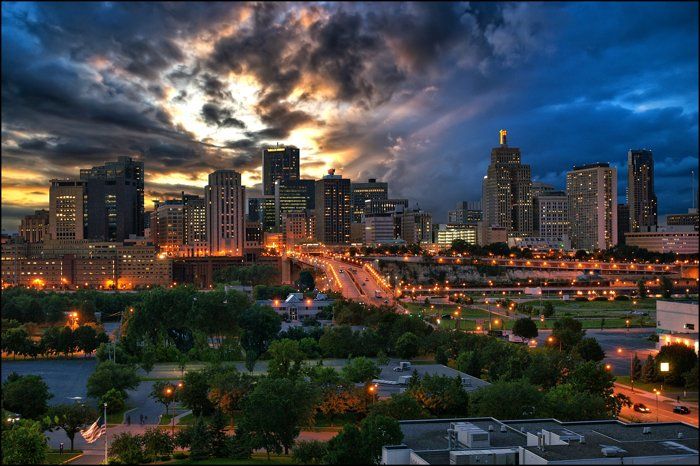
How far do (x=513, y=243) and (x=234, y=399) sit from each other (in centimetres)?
10771

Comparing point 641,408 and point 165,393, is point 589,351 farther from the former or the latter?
point 165,393

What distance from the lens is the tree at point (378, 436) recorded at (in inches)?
531

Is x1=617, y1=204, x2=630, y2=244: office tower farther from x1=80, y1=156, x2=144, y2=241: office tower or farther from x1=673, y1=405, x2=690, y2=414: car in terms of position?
x1=673, y1=405, x2=690, y2=414: car

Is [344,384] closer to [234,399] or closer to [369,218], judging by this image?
[234,399]

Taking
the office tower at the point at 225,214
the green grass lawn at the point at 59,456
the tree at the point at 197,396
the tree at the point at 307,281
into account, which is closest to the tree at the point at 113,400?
the tree at the point at 197,396

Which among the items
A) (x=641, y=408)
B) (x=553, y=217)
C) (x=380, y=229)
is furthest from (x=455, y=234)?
(x=641, y=408)

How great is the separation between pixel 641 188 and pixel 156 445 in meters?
144

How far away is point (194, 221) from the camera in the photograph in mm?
105500

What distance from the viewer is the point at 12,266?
248ft

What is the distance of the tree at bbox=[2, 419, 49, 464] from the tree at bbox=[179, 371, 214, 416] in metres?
5.68

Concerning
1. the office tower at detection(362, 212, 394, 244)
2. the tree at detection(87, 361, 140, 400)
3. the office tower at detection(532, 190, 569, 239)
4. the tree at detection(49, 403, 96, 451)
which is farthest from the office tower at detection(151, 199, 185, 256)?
the tree at detection(49, 403, 96, 451)

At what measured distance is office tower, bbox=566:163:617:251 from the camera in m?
126

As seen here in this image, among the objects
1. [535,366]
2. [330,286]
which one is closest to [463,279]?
[330,286]

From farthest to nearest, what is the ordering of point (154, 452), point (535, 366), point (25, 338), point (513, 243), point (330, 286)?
1. point (513, 243)
2. point (330, 286)
3. point (25, 338)
4. point (535, 366)
5. point (154, 452)
